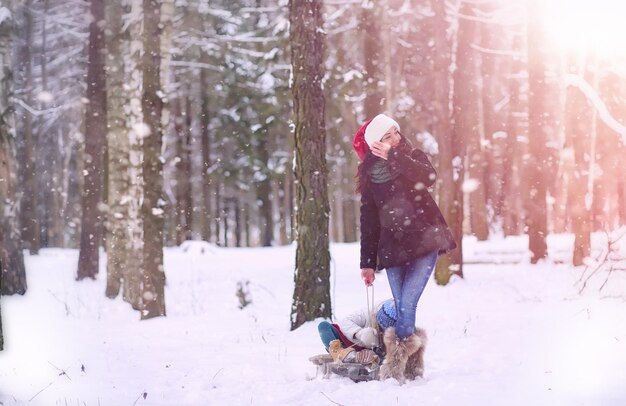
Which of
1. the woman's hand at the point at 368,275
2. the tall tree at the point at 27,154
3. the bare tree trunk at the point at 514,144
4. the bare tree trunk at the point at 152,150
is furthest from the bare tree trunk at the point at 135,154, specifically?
the bare tree trunk at the point at 514,144

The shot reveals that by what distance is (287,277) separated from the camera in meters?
16.0

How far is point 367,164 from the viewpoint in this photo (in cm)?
544

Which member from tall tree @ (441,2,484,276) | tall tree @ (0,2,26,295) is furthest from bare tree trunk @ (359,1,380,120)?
tall tree @ (0,2,26,295)

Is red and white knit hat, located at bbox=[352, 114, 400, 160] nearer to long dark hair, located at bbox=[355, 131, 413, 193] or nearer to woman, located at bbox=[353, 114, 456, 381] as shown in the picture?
woman, located at bbox=[353, 114, 456, 381]

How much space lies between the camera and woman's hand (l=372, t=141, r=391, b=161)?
17.2 ft

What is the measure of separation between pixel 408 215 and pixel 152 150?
17.6 feet

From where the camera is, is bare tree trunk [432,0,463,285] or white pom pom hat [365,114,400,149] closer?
white pom pom hat [365,114,400,149]

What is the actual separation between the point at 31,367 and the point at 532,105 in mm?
12664

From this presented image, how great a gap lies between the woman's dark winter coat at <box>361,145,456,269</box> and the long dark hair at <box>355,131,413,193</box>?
0.03 metres

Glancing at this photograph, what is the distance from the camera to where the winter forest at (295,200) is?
230 inches

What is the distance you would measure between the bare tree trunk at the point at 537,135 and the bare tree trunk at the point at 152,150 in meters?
9.24

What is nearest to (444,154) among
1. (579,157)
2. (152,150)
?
(579,157)

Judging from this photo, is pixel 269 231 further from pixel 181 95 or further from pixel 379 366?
pixel 379 366

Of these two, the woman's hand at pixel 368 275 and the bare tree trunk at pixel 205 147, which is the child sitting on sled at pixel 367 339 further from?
the bare tree trunk at pixel 205 147
